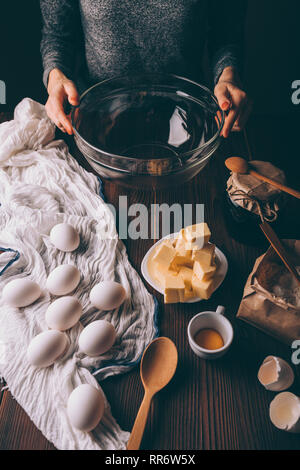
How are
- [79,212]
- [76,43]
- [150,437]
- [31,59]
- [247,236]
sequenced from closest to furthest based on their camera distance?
[150,437] < [247,236] < [79,212] < [76,43] < [31,59]

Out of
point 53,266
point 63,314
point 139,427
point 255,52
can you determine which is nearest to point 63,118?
point 53,266

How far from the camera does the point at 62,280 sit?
76 cm

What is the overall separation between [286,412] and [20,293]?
1.96ft

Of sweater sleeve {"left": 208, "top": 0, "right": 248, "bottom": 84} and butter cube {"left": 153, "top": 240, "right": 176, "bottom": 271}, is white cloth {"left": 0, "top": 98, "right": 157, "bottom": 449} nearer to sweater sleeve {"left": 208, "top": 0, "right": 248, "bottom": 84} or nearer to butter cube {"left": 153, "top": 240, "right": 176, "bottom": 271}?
butter cube {"left": 153, "top": 240, "right": 176, "bottom": 271}

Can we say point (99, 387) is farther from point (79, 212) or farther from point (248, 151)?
point (248, 151)

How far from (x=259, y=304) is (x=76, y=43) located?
104 cm

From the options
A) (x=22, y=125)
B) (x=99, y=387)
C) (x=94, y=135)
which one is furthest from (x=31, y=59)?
(x=99, y=387)

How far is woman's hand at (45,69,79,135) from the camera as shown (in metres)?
0.85

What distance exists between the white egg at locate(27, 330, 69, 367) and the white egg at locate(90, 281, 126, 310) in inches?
4.3

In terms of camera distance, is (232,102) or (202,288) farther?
(232,102)

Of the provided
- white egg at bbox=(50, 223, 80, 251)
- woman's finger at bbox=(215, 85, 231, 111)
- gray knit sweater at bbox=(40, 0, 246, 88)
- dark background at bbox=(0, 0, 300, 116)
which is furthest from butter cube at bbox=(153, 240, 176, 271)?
dark background at bbox=(0, 0, 300, 116)

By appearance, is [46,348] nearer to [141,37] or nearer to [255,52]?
[141,37]

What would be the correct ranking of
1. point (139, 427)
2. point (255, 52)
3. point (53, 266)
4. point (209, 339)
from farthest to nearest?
point (255, 52), point (53, 266), point (209, 339), point (139, 427)

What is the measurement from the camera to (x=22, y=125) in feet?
3.44
